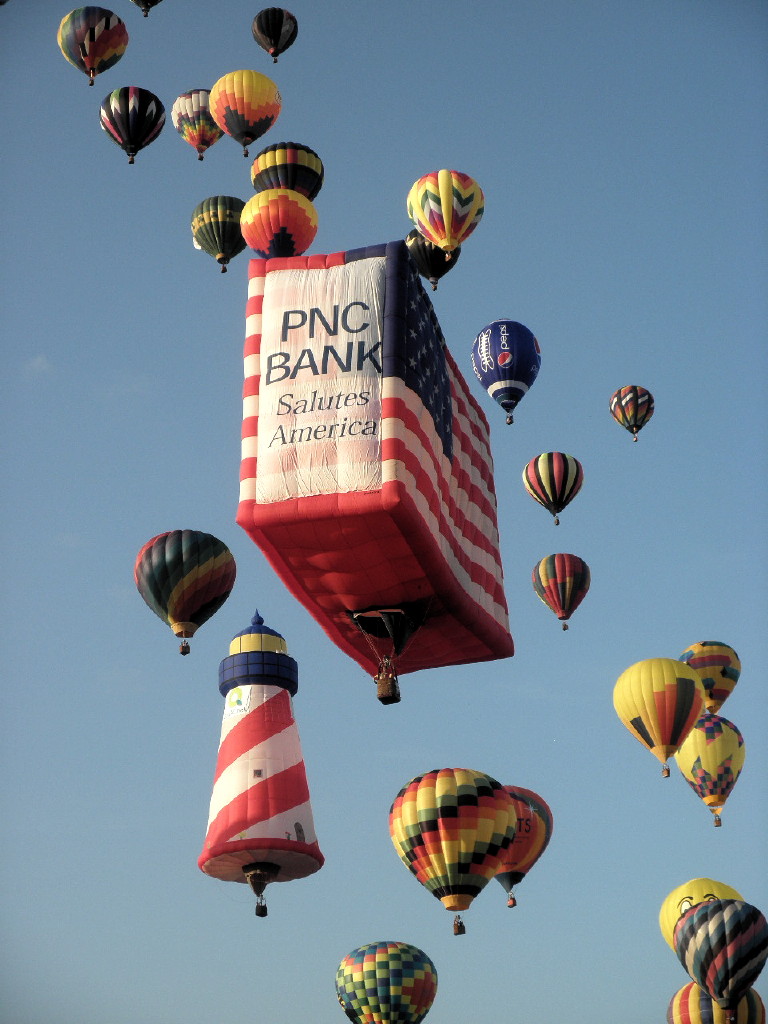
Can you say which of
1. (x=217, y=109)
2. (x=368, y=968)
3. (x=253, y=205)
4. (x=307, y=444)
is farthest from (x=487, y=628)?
(x=217, y=109)

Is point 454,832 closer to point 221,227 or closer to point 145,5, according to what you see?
point 221,227

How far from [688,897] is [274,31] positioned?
22572 millimetres

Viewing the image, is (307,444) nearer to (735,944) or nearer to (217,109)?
(735,944)

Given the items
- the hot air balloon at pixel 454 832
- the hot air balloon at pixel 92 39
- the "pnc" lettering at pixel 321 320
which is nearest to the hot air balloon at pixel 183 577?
the hot air balloon at pixel 454 832

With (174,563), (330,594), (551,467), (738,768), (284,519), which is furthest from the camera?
(551,467)

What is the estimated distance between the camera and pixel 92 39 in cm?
3944

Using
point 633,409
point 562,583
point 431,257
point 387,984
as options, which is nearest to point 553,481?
point 562,583

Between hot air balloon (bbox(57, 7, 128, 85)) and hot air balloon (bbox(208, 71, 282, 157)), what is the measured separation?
2593mm

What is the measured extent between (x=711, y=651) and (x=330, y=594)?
16.1 meters

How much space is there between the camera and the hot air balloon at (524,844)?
33.8 m

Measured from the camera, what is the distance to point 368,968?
109ft

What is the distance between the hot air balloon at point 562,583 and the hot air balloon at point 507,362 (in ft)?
15.5

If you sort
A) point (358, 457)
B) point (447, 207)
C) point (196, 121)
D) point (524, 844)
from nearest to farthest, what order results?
point (358, 457) < point (524, 844) < point (447, 207) < point (196, 121)

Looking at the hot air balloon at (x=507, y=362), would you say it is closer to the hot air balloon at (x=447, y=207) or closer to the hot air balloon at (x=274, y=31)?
the hot air balloon at (x=447, y=207)
